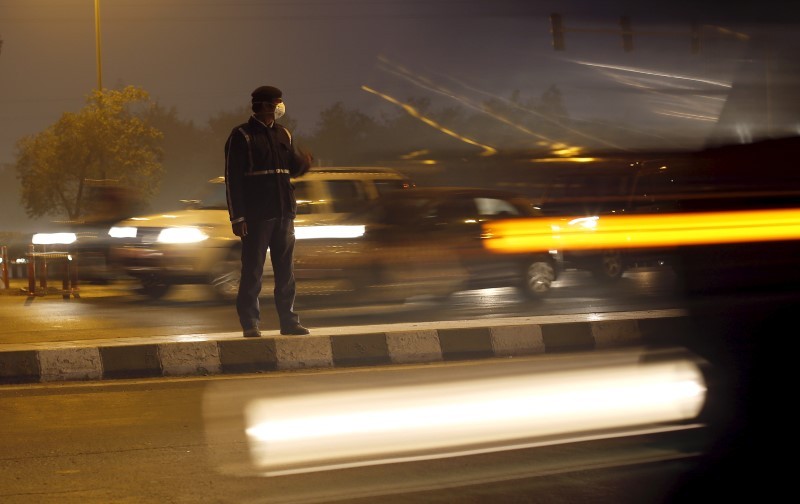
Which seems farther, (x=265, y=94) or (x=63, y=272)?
(x=63, y=272)

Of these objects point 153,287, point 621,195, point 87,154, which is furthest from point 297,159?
point 87,154

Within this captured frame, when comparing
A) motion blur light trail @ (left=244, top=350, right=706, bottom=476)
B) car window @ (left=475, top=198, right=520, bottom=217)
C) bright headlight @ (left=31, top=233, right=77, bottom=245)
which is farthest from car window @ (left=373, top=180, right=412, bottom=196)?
bright headlight @ (left=31, top=233, right=77, bottom=245)

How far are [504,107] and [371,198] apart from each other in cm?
774

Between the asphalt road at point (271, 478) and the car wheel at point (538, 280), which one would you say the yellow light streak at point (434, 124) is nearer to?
the asphalt road at point (271, 478)

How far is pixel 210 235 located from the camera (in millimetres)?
13984

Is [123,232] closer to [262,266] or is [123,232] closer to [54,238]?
[54,238]

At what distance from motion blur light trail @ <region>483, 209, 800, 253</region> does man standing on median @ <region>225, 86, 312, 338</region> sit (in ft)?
6.45

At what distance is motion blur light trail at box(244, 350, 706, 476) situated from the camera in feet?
16.2

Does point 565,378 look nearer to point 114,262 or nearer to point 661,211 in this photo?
point 661,211

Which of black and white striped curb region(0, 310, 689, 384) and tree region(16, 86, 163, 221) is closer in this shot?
black and white striped curb region(0, 310, 689, 384)

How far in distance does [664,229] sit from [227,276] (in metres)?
9.09

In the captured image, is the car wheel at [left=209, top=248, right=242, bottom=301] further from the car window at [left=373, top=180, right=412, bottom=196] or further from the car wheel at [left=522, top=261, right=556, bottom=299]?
the car wheel at [left=522, top=261, right=556, bottom=299]

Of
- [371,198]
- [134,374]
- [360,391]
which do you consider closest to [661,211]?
[360,391]

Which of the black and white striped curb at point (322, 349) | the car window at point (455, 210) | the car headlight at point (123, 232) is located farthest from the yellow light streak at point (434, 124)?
the car headlight at point (123, 232)
